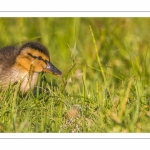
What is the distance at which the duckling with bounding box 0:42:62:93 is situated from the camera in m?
4.68

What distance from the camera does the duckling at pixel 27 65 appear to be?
15.4 feet

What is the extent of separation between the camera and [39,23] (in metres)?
7.29

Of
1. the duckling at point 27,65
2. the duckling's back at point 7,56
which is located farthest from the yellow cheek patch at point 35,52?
the duckling's back at point 7,56

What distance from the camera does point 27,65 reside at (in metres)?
4.77

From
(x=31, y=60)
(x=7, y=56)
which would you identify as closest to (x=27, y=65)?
(x=31, y=60)

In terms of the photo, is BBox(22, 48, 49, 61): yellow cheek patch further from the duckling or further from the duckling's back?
the duckling's back

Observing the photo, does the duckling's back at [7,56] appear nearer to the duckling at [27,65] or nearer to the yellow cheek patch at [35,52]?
the duckling at [27,65]

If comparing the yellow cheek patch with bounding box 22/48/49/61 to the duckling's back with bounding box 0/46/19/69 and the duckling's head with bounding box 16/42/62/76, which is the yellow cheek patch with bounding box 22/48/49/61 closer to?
the duckling's head with bounding box 16/42/62/76

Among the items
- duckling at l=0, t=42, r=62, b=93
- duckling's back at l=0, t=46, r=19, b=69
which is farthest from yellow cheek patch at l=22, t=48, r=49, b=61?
duckling's back at l=0, t=46, r=19, b=69

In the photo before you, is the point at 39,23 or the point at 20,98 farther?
the point at 39,23

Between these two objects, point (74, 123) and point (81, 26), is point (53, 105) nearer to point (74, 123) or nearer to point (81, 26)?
point (74, 123)

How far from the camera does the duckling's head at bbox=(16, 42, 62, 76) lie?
4.71 m
